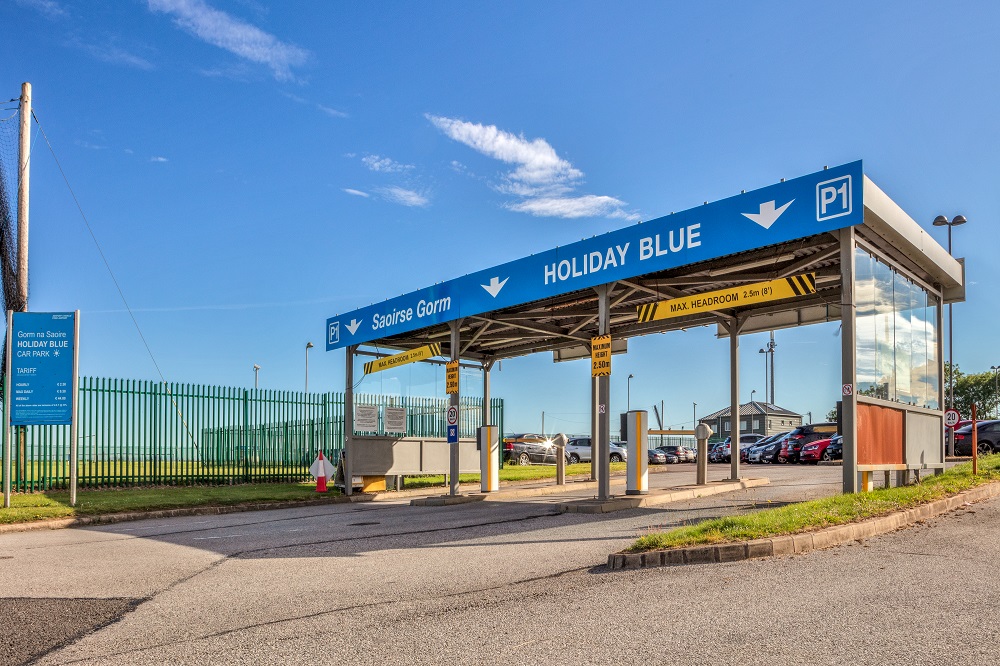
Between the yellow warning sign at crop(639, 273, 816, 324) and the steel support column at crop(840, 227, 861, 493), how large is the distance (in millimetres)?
505

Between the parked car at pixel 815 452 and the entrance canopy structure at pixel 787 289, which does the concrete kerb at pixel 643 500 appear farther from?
the parked car at pixel 815 452

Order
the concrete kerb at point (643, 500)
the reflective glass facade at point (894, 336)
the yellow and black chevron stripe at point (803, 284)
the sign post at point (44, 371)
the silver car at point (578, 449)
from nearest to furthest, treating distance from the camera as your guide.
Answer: the yellow and black chevron stripe at point (803, 284), the reflective glass facade at point (894, 336), the concrete kerb at point (643, 500), the sign post at point (44, 371), the silver car at point (578, 449)

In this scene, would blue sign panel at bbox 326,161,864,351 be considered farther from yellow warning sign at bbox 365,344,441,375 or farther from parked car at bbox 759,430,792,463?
parked car at bbox 759,430,792,463

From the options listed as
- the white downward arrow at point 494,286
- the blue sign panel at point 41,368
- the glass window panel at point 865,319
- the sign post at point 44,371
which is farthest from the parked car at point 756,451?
the blue sign panel at point 41,368

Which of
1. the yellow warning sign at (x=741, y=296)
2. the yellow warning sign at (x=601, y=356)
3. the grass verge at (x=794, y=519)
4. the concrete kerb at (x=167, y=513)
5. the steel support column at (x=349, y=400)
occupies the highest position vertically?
the yellow warning sign at (x=741, y=296)

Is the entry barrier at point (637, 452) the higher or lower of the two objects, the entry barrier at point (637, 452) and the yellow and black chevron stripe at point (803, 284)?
the lower

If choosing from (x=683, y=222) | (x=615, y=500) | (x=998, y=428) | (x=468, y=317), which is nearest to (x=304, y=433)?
(x=468, y=317)

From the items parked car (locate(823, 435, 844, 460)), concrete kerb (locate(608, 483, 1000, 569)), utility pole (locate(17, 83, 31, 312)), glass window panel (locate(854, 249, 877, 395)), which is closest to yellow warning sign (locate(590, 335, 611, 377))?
glass window panel (locate(854, 249, 877, 395))

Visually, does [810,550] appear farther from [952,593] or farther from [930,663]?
[930,663]

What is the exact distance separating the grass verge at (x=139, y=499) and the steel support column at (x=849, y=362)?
1188 cm

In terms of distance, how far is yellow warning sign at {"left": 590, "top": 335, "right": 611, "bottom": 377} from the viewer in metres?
14.3

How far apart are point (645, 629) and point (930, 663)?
5.53 feet

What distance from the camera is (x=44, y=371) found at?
52.3 ft

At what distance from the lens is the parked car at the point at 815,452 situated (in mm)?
33281
